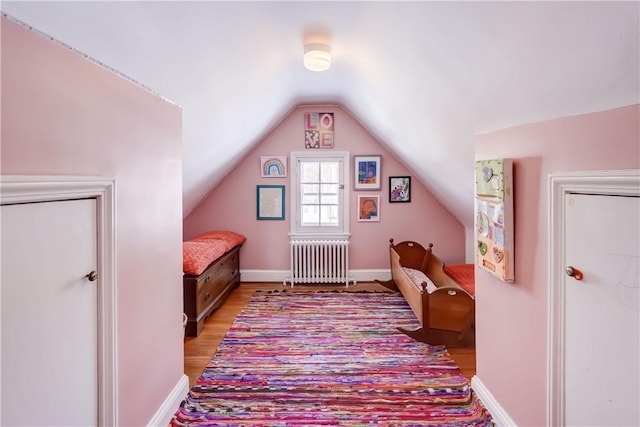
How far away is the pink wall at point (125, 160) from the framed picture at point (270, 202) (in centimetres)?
268

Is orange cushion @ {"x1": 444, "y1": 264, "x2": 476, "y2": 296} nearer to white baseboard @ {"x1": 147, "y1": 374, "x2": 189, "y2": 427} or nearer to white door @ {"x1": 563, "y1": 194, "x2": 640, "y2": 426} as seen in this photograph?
white door @ {"x1": 563, "y1": 194, "x2": 640, "y2": 426}

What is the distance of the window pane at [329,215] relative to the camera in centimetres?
494

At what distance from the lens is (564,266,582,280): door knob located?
1.37m

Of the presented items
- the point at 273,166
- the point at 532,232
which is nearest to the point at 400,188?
the point at 273,166

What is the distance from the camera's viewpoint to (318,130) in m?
4.84

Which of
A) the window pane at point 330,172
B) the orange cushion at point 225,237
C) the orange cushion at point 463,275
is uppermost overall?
the window pane at point 330,172

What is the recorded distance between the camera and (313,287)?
4.74 m

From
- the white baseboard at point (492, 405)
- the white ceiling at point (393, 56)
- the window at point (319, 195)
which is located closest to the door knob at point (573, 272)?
the white ceiling at point (393, 56)

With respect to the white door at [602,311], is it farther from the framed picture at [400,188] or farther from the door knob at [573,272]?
the framed picture at [400,188]

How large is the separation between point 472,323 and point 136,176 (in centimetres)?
267

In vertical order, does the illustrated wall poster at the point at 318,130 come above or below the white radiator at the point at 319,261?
above

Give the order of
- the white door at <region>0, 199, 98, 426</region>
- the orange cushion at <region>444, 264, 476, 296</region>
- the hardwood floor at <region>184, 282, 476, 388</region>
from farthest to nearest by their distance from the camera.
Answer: the orange cushion at <region>444, 264, 476, 296</region>, the hardwood floor at <region>184, 282, 476, 388</region>, the white door at <region>0, 199, 98, 426</region>

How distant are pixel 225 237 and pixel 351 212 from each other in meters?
1.65

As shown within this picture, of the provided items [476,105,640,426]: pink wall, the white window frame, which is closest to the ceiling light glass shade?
[476,105,640,426]: pink wall
